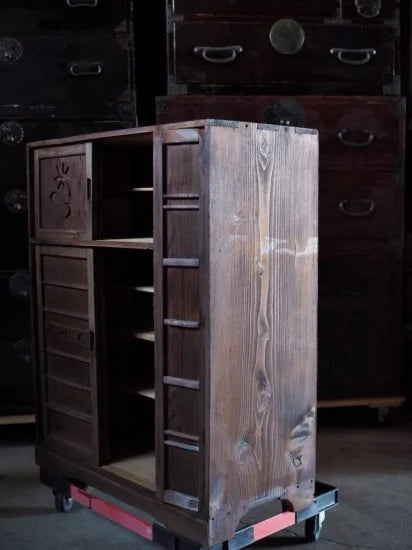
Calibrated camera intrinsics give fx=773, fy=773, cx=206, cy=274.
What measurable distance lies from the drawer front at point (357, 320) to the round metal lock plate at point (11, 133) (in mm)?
1436

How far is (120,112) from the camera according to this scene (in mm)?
3320

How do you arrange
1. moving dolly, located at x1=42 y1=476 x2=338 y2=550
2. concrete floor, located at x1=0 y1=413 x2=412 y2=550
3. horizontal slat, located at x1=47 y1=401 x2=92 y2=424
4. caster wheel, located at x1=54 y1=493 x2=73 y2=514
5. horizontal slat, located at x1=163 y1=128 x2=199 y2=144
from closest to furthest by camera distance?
1. horizontal slat, located at x1=163 y1=128 x2=199 y2=144
2. moving dolly, located at x1=42 y1=476 x2=338 y2=550
3. concrete floor, located at x1=0 y1=413 x2=412 y2=550
4. horizontal slat, located at x1=47 y1=401 x2=92 y2=424
5. caster wheel, located at x1=54 y1=493 x2=73 y2=514

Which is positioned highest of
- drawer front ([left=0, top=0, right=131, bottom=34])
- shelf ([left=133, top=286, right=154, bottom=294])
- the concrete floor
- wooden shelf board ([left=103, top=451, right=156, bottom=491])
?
drawer front ([left=0, top=0, right=131, bottom=34])

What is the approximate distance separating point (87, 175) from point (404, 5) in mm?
2182

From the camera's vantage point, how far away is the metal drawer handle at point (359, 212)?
11.2 ft

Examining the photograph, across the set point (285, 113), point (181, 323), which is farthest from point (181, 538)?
point (285, 113)

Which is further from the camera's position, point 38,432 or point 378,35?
point 378,35

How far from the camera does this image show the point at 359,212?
11.2 feet

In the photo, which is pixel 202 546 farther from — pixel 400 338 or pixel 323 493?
pixel 400 338

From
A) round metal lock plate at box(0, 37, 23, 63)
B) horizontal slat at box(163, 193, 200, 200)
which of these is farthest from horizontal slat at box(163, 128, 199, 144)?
round metal lock plate at box(0, 37, 23, 63)

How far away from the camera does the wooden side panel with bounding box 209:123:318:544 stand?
6.71 ft

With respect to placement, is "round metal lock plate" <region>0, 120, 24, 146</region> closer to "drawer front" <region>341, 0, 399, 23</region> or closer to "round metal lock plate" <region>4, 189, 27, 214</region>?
"round metal lock plate" <region>4, 189, 27, 214</region>

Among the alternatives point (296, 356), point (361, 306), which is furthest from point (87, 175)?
point (361, 306)

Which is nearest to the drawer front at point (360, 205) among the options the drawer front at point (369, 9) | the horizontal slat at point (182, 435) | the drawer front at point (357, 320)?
the drawer front at point (357, 320)
